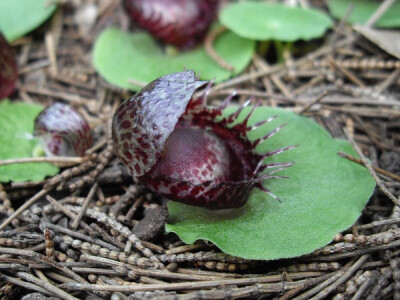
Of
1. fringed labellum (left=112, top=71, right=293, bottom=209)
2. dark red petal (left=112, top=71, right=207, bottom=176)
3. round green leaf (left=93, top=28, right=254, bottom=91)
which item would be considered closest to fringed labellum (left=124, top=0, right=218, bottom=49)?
round green leaf (left=93, top=28, right=254, bottom=91)

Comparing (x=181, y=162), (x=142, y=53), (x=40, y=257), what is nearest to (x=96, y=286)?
(x=40, y=257)

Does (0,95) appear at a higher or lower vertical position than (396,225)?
lower

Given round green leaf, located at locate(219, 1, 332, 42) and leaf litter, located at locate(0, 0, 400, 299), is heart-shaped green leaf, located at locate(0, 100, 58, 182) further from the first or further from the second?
round green leaf, located at locate(219, 1, 332, 42)

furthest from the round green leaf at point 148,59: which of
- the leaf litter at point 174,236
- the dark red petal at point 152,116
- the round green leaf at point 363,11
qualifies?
the dark red petal at point 152,116

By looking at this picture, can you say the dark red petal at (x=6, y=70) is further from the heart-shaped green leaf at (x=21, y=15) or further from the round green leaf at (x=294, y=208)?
the round green leaf at (x=294, y=208)

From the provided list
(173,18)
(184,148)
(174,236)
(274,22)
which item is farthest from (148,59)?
(174,236)

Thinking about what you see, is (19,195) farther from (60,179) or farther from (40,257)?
(40,257)
